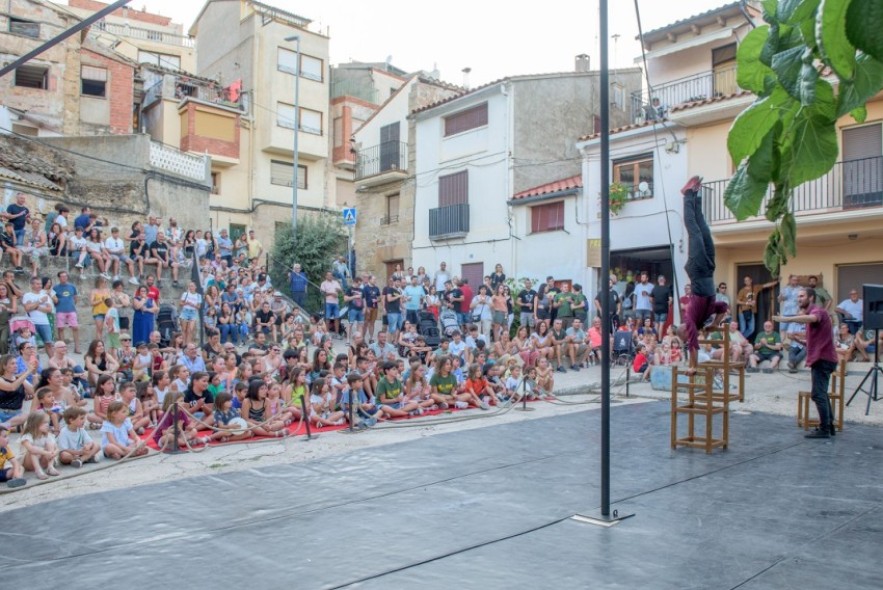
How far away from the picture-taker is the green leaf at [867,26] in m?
1.43

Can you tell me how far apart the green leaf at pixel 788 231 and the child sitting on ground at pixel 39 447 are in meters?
7.22

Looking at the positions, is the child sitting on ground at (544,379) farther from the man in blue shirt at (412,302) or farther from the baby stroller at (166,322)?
the baby stroller at (166,322)

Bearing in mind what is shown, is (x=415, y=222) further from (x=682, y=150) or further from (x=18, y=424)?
(x=18, y=424)

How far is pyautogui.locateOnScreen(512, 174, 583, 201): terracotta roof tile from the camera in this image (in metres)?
21.0

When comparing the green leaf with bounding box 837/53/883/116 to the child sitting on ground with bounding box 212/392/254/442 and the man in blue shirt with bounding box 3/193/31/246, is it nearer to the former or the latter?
the child sitting on ground with bounding box 212/392/254/442

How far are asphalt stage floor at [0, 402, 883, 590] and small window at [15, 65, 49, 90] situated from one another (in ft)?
87.1

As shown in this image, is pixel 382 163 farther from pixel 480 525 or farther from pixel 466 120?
pixel 480 525

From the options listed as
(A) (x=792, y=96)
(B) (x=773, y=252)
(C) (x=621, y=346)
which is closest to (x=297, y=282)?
(C) (x=621, y=346)

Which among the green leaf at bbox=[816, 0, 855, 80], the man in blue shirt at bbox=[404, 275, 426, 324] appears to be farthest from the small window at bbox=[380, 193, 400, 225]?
the green leaf at bbox=[816, 0, 855, 80]

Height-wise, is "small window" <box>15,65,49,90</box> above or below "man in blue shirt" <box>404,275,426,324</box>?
above

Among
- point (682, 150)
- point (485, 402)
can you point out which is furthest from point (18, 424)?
point (682, 150)

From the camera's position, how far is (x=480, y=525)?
211 inches

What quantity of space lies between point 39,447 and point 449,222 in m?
17.9

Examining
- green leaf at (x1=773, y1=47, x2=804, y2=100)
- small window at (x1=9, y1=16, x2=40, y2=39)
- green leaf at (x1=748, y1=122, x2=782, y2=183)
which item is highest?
small window at (x1=9, y1=16, x2=40, y2=39)
